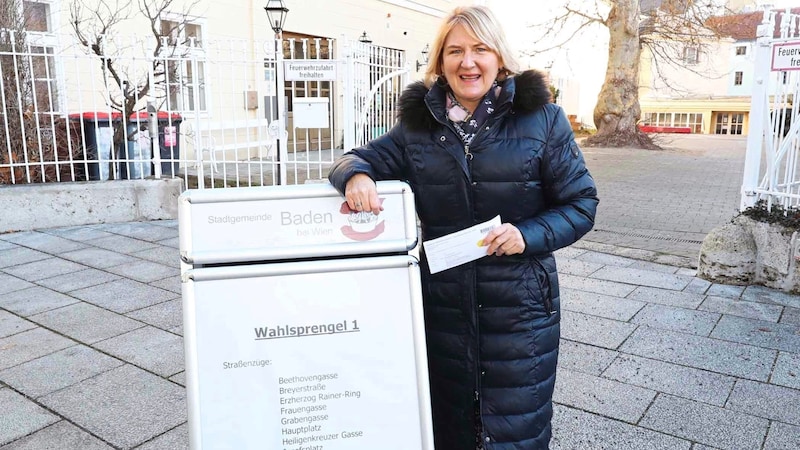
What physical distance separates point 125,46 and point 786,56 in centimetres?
864

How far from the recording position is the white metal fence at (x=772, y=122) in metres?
5.19

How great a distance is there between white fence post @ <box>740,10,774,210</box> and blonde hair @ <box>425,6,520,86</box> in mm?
4238

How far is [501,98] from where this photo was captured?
6.49ft

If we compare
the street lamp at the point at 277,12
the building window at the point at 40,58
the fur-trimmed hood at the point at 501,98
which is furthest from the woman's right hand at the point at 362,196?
the street lamp at the point at 277,12

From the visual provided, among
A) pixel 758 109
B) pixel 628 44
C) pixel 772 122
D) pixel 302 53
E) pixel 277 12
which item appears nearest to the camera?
pixel 758 109

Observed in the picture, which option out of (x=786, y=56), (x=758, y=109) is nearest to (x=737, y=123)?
(x=758, y=109)

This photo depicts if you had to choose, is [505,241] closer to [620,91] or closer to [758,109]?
[758,109]

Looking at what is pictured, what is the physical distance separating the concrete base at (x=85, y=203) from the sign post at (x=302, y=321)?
636cm

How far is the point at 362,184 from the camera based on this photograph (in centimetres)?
176

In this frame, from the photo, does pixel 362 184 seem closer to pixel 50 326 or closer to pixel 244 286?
pixel 244 286

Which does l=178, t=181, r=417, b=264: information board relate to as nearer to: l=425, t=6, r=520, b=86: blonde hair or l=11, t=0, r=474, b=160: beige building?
l=425, t=6, r=520, b=86: blonde hair

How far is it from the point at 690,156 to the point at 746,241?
50.0ft

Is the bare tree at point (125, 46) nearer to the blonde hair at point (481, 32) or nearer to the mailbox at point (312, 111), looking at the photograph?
the mailbox at point (312, 111)

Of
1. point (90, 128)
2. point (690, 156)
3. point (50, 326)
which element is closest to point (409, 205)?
point (50, 326)
